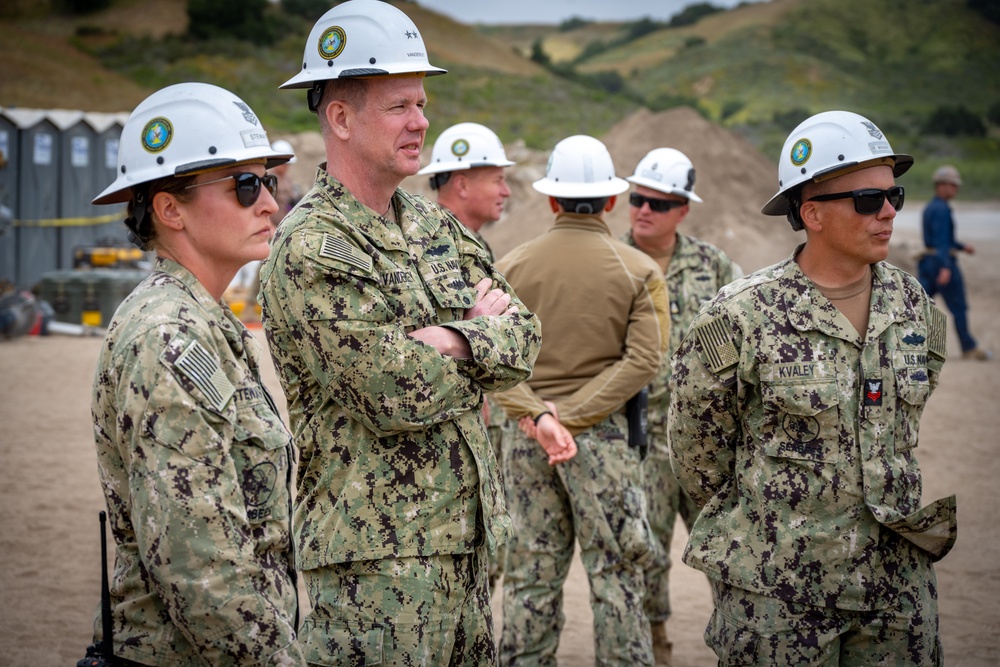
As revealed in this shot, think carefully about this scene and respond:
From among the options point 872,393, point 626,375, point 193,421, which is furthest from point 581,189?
point 193,421

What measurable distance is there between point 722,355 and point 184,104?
1.95 meters

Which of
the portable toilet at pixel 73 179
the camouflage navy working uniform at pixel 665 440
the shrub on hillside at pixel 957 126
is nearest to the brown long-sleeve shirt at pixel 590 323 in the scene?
the camouflage navy working uniform at pixel 665 440

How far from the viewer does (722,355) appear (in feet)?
11.6

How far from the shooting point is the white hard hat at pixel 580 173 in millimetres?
5293

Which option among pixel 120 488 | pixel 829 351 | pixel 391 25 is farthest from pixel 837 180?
pixel 120 488

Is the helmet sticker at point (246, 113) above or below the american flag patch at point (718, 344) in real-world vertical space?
above

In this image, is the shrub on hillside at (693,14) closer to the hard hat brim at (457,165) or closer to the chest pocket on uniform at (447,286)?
the hard hat brim at (457,165)

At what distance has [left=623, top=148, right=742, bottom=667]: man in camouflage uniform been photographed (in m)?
5.89

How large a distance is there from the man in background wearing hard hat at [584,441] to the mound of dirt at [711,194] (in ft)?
43.9

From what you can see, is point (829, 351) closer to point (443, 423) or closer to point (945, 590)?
point (443, 423)

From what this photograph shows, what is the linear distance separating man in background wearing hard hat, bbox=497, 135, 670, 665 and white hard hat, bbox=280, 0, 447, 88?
6.45 feet

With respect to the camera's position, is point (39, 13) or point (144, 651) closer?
point (144, 651)

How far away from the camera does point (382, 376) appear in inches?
119

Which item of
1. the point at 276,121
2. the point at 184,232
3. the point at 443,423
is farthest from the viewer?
the point at 276,121
